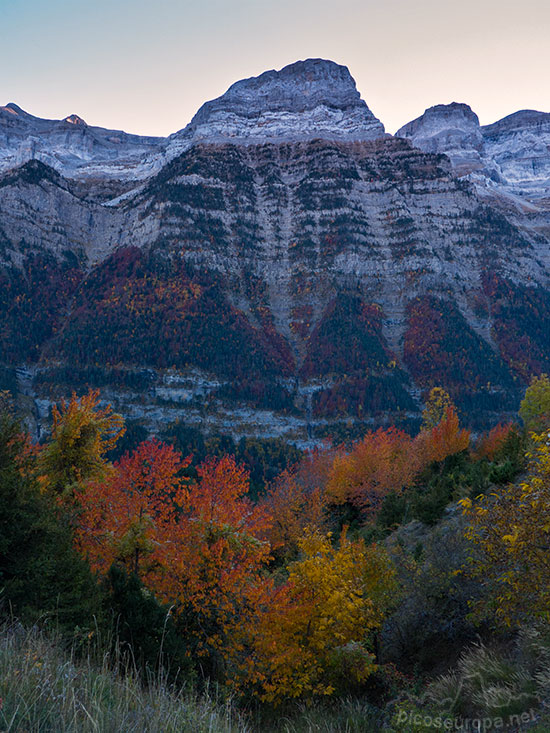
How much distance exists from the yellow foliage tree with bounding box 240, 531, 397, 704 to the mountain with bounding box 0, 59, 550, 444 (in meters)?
108

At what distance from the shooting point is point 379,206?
186750 millimetres

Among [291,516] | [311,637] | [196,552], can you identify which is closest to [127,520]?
[196,552]

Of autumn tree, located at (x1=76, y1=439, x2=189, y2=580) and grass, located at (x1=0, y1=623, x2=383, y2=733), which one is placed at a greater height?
grass, located at (x1=0, y1=623, x2=383, y2=733)

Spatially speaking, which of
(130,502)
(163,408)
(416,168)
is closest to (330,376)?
A: (163,408)

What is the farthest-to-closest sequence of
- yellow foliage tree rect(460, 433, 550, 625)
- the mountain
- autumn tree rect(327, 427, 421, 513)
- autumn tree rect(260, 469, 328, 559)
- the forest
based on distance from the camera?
the mountain → autumn tree rect(327, 427, 421, 513) → autumn tree rect(260, 469, 328, 559) → yellow foliage tree rect(460, 433, 550, 625) → the forest

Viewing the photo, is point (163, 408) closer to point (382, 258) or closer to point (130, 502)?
point (382, 258)

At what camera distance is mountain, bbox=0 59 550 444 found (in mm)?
135750

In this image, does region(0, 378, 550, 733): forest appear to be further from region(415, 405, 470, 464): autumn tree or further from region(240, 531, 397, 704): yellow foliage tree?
region(415, 405, 470, 464): autumn tree

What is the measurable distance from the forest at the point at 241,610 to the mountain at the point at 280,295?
4143 inches

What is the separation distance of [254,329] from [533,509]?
156 m

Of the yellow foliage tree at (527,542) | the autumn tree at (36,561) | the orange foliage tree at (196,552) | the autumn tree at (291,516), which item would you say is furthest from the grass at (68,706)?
the autumn tree at (291,516)

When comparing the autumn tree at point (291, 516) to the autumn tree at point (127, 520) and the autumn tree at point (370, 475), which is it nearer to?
the autumn tree at point (370, 475)

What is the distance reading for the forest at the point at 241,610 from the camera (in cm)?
523

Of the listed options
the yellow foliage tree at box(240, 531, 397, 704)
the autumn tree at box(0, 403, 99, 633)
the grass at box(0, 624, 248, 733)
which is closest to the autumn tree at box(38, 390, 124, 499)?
the autumn tree at box(0, 403, 99, 633)
